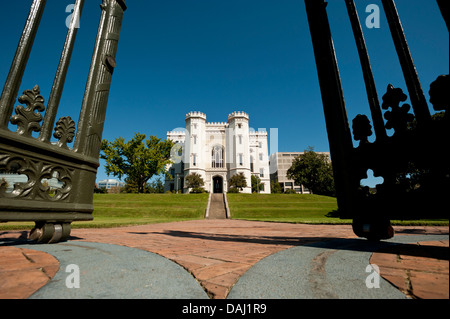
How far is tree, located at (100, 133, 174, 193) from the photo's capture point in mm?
34312

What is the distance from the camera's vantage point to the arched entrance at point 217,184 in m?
45.5

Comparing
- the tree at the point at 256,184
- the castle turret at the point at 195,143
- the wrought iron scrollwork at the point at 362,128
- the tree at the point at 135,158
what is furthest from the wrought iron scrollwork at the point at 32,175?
the tree at the point at 256,184

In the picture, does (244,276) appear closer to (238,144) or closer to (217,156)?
(238,144)

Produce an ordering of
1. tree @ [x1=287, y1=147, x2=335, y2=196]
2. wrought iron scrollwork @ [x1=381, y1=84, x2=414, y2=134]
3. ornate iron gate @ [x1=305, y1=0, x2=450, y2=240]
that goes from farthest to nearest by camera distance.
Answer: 1. tree @ [x1=287, y1=147, x2=335, y2=196]
2. wrought iron scrollwork @ [x1=381, y1=84, x2=414, y2=134]
3. ornate iron gate @ [x1=305, y1=0, x2=450, y2=240]

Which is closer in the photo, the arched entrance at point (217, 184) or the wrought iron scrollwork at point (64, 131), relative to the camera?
the wrought iron scrollwork at point (64, 131)

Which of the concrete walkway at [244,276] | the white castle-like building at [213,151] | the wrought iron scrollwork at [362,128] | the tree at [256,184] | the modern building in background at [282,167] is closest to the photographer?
the concrete walkway at [244,276]

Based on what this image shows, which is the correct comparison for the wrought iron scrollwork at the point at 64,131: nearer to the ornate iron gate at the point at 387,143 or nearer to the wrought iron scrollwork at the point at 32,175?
the wrought iron scrollwork at the point at 32,175

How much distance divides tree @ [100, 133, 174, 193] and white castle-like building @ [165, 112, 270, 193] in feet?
26.7

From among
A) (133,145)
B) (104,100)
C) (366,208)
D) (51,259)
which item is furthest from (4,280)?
(133,145)

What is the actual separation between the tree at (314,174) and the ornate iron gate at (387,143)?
45128mm

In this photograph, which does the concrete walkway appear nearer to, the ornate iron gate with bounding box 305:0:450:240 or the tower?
the ornate iron gate with bounding box 305:0:450:240

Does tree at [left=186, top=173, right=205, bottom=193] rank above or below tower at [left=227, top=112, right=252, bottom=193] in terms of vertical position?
below

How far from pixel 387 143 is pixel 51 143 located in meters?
3.03

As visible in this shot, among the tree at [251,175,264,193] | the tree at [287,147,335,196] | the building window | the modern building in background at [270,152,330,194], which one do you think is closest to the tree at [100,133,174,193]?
the building window
